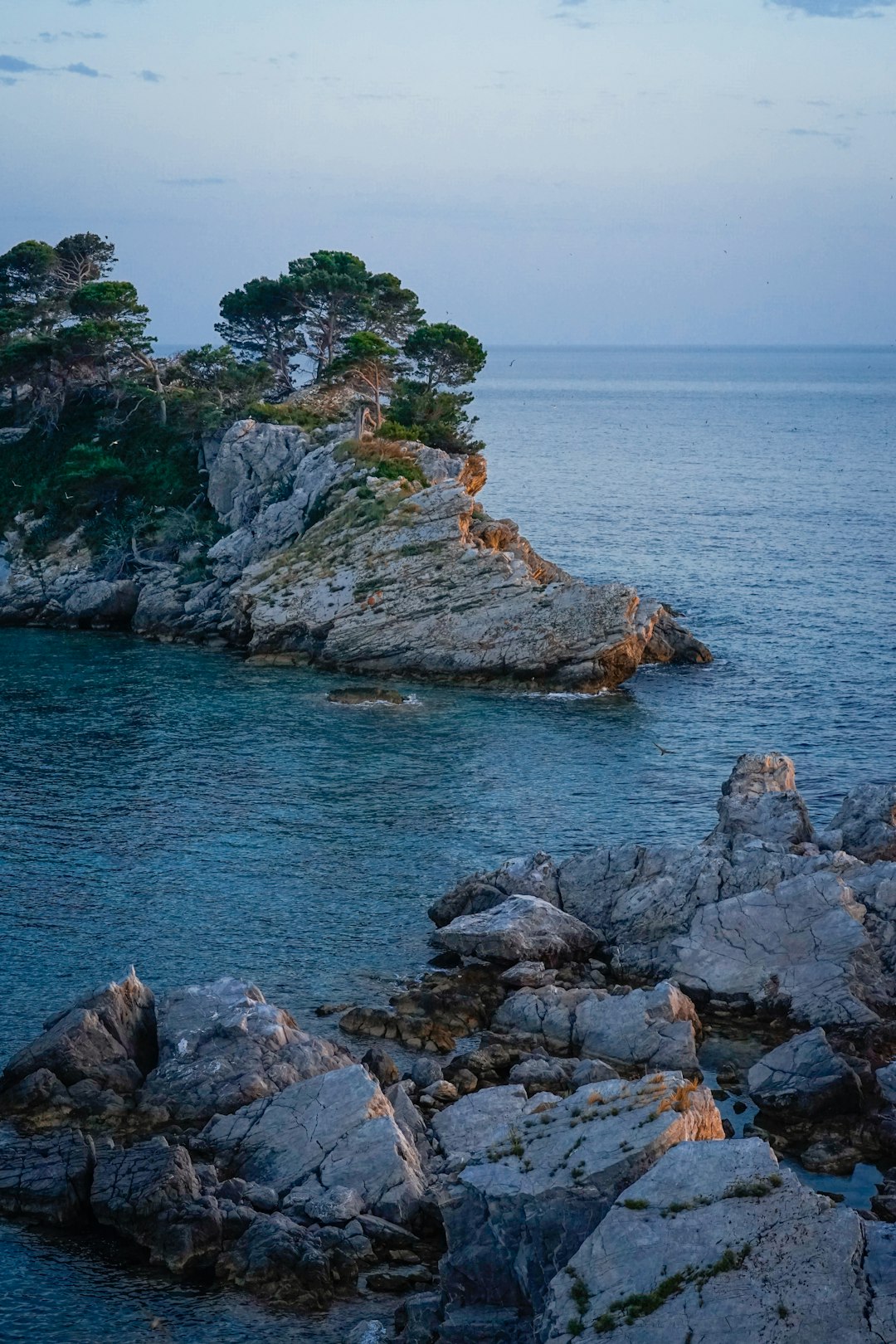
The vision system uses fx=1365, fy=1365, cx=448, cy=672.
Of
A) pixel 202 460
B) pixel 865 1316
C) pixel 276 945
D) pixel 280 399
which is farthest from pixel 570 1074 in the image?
pixel 280 399

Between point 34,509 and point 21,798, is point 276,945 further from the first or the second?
point 34,509

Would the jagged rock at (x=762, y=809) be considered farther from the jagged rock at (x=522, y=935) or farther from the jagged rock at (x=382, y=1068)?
the jagged rock at (x=382, y=1068)

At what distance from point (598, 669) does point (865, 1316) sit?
49.9 meters

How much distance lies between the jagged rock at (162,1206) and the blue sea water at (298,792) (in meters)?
0.50

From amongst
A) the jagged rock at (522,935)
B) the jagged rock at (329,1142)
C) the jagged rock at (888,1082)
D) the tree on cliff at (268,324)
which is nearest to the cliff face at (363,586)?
the tree on cliff at (268,324)

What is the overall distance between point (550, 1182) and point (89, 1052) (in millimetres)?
13451

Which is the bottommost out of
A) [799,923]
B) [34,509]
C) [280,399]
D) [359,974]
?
[359,974]

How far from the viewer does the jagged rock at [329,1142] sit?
25.5 meters

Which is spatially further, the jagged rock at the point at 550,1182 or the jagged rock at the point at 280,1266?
the jagged rock at the point at 280,1266

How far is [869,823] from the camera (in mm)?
40781

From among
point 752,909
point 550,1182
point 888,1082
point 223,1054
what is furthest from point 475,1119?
point 752,909

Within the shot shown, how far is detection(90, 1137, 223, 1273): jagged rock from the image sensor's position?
78.9ft

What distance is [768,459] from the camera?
178 meters

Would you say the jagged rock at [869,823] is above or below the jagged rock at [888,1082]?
above
